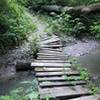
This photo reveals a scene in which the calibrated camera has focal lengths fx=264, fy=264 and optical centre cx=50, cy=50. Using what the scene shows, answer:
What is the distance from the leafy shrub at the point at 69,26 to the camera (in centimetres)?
1355

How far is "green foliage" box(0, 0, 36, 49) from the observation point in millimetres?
10578

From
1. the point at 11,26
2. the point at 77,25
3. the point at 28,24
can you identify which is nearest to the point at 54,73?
the point at 11,26

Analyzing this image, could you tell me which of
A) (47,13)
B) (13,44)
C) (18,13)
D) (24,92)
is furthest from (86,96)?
(47,13)

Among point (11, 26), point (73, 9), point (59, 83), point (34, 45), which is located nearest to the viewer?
point (59, 83)

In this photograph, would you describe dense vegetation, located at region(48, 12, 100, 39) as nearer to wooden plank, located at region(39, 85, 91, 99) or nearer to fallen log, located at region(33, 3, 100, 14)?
fallen log, located at region(33, 3, 100, 14)

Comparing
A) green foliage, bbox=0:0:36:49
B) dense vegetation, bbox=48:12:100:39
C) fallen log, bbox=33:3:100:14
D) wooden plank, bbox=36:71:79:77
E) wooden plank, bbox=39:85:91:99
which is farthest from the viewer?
dense vegetation, bbox=48:12:100:39

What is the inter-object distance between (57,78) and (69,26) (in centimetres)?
724

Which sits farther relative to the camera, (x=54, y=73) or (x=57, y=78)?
(x=54, y=73)

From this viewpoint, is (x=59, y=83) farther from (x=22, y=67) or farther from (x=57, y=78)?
(x=22, y=67)

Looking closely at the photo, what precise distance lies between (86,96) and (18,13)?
24.9ft

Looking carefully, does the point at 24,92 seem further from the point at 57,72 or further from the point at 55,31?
the point at 55,31

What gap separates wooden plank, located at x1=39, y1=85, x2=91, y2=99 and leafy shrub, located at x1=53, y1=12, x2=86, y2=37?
23.7 ft

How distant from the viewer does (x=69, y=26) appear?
1404cm

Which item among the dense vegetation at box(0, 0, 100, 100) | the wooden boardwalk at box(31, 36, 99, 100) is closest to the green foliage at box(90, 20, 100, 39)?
the dense vegetation at box(0, 0, 100, 100)
